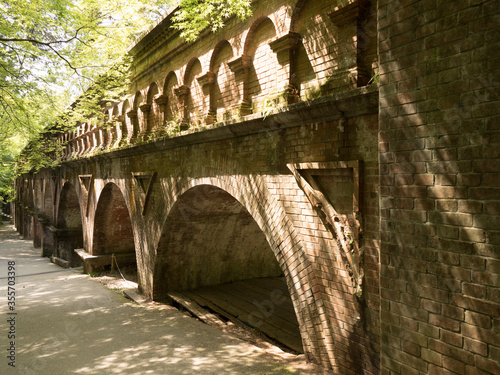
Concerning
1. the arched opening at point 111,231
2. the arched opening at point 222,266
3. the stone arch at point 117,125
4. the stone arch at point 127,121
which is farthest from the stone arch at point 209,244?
the arched opening at point 111,231

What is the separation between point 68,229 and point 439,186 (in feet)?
64.3

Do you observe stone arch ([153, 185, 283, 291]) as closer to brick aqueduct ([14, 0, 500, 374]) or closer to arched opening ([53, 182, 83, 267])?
Answer: brick aqueduct ([14, 0, 500, 374])

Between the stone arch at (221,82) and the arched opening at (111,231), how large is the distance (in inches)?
324

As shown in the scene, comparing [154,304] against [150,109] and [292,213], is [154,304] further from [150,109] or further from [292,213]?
[292,213]

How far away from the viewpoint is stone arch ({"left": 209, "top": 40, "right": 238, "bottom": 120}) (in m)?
6.37

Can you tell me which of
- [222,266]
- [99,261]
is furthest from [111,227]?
[222,266]

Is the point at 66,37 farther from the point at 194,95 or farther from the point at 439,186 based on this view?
the point at 439,186

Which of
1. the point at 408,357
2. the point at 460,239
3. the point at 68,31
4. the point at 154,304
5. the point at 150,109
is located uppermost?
the point at 68,31

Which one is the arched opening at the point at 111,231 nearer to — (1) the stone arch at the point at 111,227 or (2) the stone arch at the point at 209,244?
(1) the stone arch at the point at 111,227

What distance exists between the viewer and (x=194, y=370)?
19.2ft

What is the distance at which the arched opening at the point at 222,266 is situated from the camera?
817 cm

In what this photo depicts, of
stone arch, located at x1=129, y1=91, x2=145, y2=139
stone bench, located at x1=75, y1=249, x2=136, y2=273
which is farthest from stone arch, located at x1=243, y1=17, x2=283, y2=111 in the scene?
stone bench, located at x1=75, y1=249, x2=136, y2=273

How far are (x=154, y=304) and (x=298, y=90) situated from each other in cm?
682

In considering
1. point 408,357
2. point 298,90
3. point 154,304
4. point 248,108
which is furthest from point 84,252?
point 408,357
